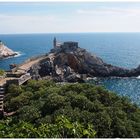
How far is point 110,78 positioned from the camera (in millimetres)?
63969

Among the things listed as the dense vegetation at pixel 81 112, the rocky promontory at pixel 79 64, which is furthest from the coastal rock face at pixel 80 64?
the dense vegetation at pixel 81 112

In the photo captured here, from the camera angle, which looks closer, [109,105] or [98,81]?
[109,105]

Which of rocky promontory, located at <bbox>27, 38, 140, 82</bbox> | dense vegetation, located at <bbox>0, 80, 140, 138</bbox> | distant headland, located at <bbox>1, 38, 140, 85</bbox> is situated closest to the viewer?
dense vegetation, located at <bbox>0, 80, 140, 138</bbox>

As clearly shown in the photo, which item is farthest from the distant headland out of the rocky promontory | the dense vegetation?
the dense vegetation

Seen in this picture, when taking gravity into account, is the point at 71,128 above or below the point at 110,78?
above

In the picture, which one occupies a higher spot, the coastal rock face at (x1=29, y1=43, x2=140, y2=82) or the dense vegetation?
the dense vegetation

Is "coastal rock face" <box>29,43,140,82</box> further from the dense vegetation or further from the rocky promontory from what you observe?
the dense vegetation

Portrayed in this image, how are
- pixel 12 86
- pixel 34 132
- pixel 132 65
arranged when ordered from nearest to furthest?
pixel 34 132 → pixel 12 86 → pixel 132 65

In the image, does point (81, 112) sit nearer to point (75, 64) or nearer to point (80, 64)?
point (80, 64)

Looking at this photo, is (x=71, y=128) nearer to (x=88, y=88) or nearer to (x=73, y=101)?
(x=73, y=101)

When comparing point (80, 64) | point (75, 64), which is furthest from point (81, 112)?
point (75, 64)

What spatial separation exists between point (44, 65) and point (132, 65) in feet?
99.1

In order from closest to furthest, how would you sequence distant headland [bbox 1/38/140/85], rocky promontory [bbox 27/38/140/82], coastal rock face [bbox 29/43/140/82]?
1. distant headland [bbox 1/38/140/85]
2. rocky promontory [bbox 27/38/140/82]
3. coastal rock face [bbox 29/43/140/82]

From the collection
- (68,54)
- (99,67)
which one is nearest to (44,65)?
(68,54)
